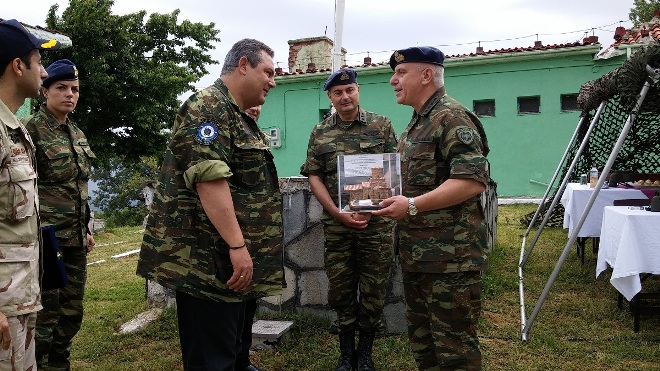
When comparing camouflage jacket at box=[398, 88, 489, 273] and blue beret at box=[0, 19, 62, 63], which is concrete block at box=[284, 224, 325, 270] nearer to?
camouflage jacket at box=[398, 88, 489, 273]

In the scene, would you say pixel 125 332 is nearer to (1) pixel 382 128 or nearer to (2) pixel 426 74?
(1) pixel 382 128

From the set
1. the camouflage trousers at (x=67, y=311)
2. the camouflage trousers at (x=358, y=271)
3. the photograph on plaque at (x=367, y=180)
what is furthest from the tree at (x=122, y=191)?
the photograph on plaque at (x=367, y=180)

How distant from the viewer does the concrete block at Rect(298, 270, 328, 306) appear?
175 inches

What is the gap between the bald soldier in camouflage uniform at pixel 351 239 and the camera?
3.69 metres

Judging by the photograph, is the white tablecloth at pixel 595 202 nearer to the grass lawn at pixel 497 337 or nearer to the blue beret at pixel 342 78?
the grass lawn at pixel 497 337

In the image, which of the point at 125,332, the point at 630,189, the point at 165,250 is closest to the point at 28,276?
the point at 165,250

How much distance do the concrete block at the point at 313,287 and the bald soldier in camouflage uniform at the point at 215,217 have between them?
1947 mm

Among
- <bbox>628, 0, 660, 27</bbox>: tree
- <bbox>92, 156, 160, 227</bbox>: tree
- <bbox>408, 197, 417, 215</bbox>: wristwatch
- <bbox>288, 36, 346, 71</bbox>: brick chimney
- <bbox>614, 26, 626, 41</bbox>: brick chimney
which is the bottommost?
<bbox>92, 156, 160, 227</bbox>: tree

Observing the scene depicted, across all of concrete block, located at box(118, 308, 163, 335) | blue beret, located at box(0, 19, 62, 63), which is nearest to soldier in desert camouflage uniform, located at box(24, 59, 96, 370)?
concrete block, located at box(118, 308, 163, 335)

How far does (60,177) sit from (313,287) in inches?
81.2

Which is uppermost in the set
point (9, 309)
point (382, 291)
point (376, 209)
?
point (376, 209)

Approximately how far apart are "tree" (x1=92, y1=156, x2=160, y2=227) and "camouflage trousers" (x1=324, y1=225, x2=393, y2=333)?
27.3m

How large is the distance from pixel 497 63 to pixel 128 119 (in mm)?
12132

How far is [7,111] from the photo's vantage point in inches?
81.4
